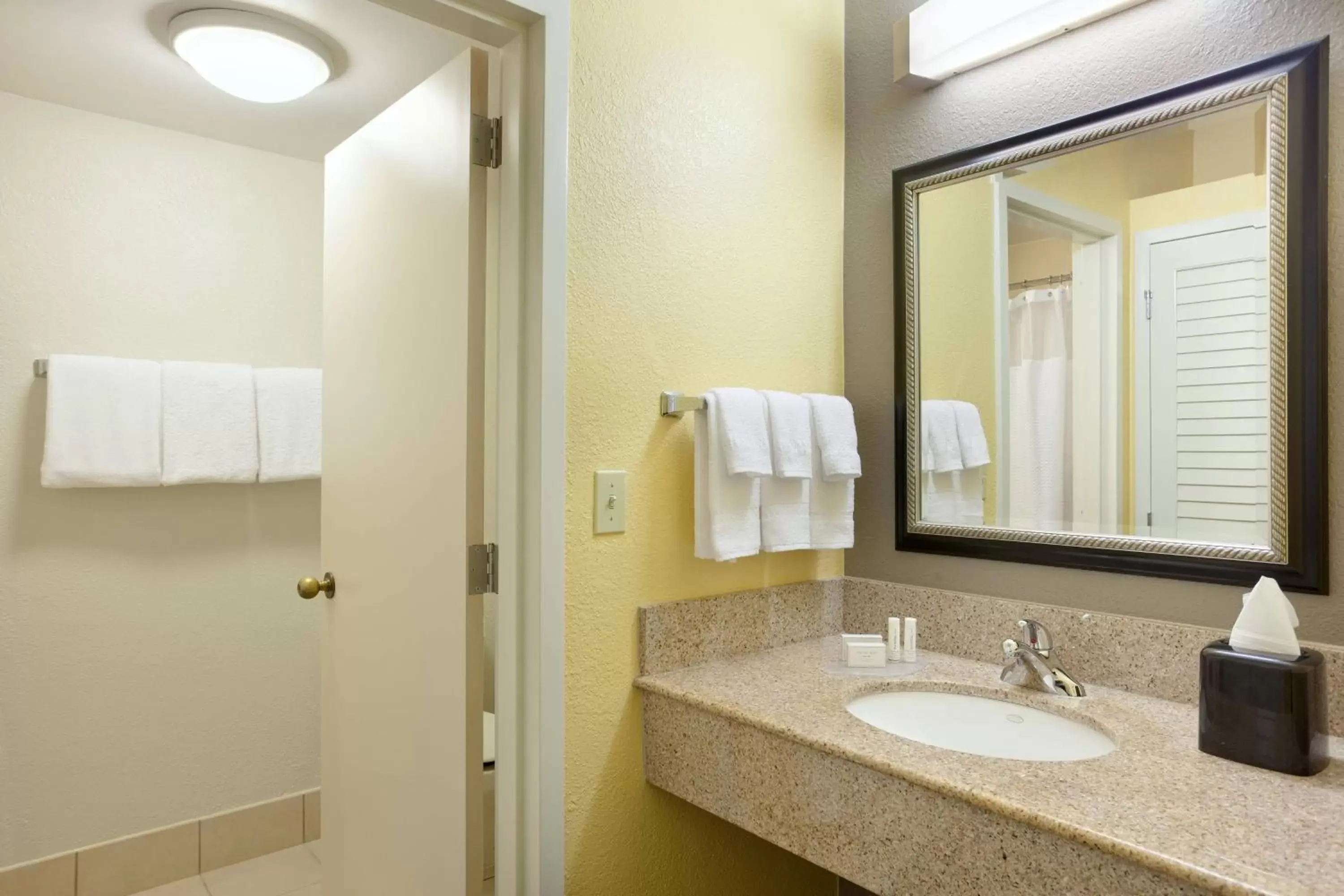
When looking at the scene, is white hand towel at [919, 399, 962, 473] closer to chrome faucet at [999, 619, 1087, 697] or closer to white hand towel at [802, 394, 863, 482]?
white hand towel at [802, 394, 863, 482]

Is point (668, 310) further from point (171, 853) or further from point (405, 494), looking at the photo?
point (171, 853)

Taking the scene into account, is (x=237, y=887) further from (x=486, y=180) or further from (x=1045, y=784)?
(x=1045, y=784)

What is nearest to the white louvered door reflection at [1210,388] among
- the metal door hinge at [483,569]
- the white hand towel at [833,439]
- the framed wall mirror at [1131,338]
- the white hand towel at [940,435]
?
the framed wall mirror at [1131,338]

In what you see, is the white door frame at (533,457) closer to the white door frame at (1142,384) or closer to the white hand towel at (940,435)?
the white hand towel at (940,435)

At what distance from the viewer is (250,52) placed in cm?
178

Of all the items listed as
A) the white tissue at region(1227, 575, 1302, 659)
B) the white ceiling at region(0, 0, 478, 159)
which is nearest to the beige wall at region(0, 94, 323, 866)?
the white ceiling at region(0, 0, 478, 159)

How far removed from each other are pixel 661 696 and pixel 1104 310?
3.32 feet

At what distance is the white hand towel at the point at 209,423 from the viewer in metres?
2.30

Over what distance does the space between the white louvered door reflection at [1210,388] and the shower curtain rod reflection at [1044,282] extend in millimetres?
137

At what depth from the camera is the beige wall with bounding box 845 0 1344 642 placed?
1.21m

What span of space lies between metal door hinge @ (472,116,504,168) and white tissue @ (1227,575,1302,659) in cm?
130

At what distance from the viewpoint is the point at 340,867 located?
69.9 inches

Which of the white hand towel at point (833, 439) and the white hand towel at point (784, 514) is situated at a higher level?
the white hand towel at point (833, 439)

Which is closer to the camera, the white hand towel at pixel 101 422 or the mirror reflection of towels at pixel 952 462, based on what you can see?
the mirror reflection of towels at pixel 952 462
